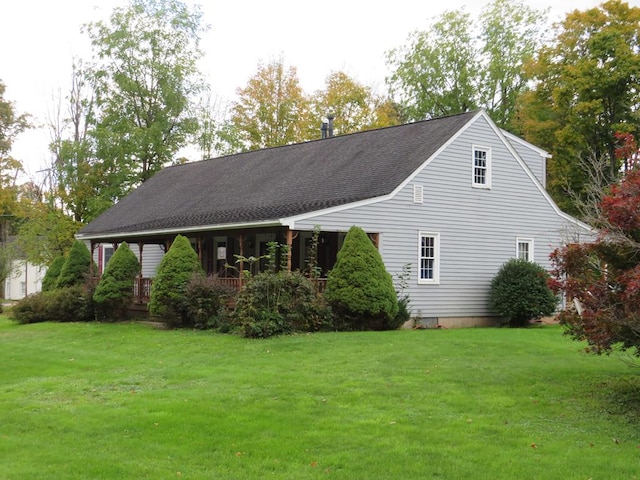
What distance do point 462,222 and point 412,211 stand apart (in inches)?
79.1

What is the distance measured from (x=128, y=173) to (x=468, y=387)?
97.5 feet

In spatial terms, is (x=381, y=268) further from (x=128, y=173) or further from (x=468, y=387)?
(x=128, y=173)

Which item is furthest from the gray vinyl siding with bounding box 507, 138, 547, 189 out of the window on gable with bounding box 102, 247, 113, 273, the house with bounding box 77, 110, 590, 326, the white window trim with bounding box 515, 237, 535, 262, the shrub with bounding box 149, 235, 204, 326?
the window on gable with bounding box 102, 247, 113, 273

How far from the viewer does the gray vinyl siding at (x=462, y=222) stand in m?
20.5

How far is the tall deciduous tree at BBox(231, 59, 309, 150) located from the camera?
44188mm

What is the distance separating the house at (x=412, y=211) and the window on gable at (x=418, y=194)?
36mm

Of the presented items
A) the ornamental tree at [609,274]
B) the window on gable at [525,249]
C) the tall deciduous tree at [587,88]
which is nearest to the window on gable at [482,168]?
the window on gable at [525,249]

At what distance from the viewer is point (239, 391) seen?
10.2 metres

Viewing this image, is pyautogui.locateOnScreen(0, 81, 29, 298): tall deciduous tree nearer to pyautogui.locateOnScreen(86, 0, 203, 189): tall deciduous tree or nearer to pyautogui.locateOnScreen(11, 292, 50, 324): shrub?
pyautogui.locateOnScreen(86, 0, 203, 189): tall deciduous tree

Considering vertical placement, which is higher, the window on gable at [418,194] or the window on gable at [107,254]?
the window on gable at [418,194]

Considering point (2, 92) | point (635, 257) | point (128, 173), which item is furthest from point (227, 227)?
point (2, 92)

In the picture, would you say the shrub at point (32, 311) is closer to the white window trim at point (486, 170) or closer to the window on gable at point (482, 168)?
the white window trim at point (486, 170)

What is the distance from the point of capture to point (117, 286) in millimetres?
22328

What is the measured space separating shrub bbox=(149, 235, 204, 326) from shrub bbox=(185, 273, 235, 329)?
38 cm
